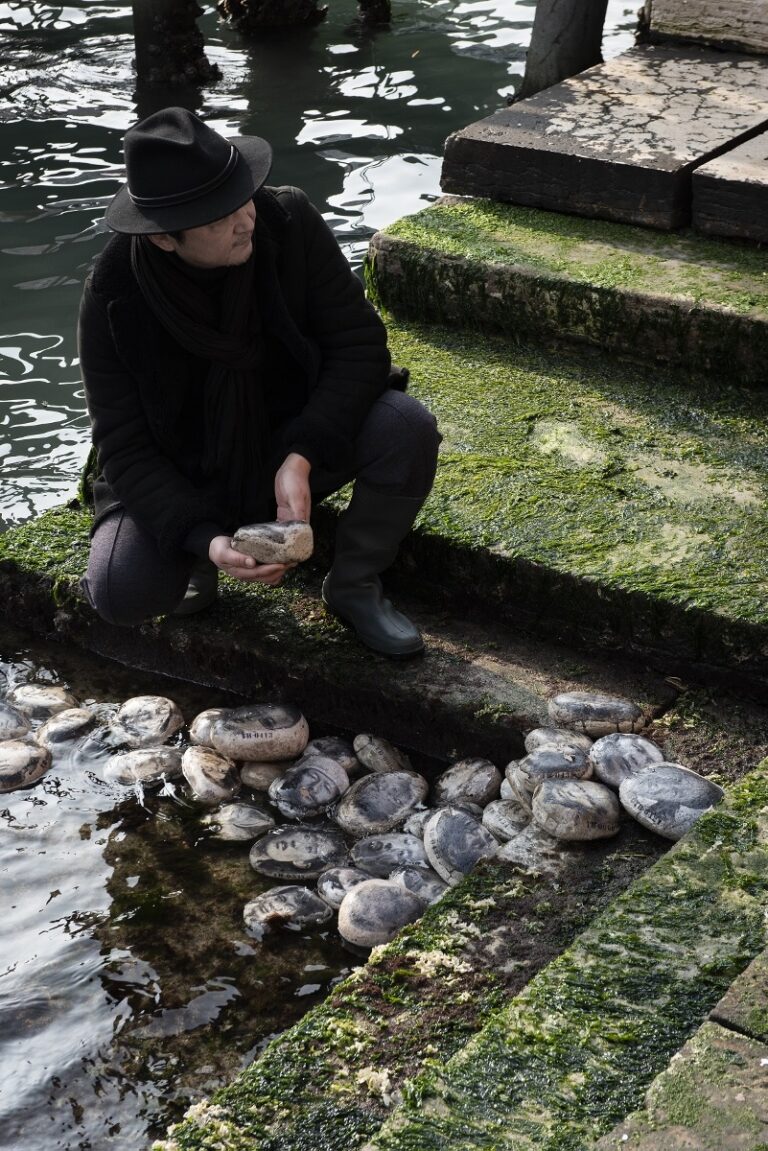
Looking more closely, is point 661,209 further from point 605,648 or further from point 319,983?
point 319,983

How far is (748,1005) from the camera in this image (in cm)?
188

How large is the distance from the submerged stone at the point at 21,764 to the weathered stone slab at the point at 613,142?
2744 millimetres

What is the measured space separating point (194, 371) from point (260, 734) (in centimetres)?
87

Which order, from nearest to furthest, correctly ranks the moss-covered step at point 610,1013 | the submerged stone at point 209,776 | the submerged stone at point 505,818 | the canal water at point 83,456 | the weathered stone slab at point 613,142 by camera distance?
the moss-covered step at point 610,1013 < the canal water at point 83,456 < the submerged stone at point 505,818 < the submerged stone at point 209,776 < the weathered stone slab at point 613,142

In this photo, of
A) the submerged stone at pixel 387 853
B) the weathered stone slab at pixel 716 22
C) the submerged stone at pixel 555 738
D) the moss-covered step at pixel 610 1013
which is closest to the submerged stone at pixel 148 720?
the submerged stone at pixel 387 853

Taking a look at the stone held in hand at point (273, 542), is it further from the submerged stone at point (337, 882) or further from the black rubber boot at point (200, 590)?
the submerged stone at point (337, 882)

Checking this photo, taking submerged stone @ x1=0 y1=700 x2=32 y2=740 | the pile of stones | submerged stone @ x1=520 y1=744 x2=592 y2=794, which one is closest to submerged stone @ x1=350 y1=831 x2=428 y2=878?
the pile of stones

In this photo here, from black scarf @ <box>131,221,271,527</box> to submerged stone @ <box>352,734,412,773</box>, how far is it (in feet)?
1.96

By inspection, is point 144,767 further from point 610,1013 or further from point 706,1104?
point 706,1104

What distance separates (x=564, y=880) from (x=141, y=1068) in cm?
85

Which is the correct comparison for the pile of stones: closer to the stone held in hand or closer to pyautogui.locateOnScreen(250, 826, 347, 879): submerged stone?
pyautogui.locateOnScreen(250, 826, 347, 879): submerged stone

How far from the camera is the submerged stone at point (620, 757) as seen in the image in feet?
9.17

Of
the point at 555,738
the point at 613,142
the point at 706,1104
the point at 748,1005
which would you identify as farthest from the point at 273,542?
the point at 613,142

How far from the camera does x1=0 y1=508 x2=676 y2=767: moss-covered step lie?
313cm
